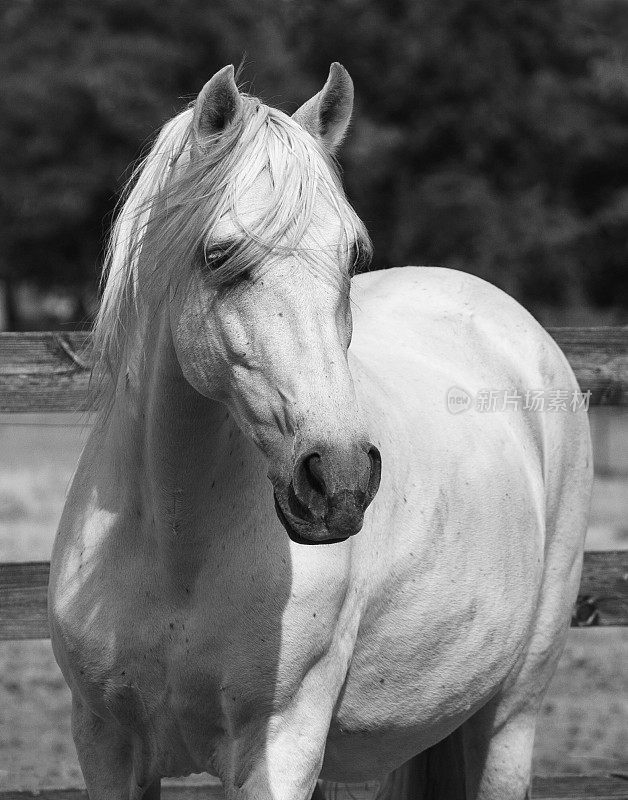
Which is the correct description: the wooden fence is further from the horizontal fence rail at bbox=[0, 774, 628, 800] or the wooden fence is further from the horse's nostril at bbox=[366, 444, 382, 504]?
the horse's nostril at bbox=[366, 444, 382, 504]

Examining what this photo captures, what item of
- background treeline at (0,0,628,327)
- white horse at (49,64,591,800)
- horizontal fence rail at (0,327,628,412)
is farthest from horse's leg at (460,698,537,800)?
background treeline at (0,0,628,327)

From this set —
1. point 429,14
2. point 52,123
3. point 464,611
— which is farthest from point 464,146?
point 464,611

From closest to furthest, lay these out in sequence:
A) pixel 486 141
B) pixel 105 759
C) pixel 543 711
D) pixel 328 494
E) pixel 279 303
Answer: pixel 328 494
pixel 279 303
pixel 105 759
pixel 543 711
pixel 486 141

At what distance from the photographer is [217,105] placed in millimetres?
1972

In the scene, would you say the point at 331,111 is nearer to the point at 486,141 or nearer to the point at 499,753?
the point at 499,753

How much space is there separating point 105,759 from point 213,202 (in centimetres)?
122

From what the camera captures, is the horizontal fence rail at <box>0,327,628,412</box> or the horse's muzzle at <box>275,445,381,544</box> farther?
the horizontal fence rail at <box>0,327,628,412</box>

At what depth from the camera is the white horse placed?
1.84 meters

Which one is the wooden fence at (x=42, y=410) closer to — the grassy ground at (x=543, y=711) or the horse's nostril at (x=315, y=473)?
the grassy ground at (x=543, y=711)

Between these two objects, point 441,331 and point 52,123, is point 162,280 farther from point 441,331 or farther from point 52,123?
point 52,123

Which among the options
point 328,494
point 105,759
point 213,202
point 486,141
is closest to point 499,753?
point 105,759

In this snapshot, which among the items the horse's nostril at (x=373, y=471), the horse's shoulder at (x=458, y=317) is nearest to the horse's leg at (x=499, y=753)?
the horse's shoulder at (x=458, y=317)

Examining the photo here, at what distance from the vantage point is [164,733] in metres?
2.23

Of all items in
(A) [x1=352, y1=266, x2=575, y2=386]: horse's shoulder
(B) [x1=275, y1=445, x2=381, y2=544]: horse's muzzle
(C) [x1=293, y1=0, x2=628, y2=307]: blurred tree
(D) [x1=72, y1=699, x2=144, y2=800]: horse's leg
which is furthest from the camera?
(C) [x1=293, y1=0, x2=628, y2=307]: blurred tree
